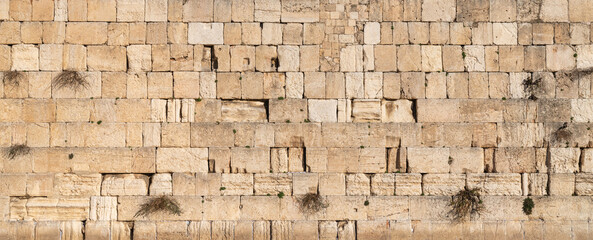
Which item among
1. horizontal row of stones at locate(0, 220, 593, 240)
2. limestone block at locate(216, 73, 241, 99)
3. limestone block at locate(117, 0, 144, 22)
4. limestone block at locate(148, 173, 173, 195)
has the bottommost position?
horizontal row of stones at locate(0, 220, 593, 240)

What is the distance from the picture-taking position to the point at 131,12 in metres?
7.32

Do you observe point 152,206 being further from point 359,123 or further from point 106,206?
point 359,123

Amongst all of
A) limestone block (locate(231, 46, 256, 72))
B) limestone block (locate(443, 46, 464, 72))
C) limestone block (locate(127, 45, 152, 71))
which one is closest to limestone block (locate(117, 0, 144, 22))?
limestone block (locate(127, 45, 152, 71))

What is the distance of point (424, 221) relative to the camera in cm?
723

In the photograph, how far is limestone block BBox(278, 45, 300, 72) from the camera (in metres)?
7.33

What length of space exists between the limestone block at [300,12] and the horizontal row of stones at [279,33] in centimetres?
9

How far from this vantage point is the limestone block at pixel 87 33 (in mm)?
7293

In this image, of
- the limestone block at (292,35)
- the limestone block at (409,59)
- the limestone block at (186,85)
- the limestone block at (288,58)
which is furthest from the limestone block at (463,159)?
the limestone block at (186,85)

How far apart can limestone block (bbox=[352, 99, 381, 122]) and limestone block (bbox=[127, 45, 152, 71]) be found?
126 inches

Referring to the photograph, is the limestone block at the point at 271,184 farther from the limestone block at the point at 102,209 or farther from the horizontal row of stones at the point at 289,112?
the limestone block at the point at 102,209

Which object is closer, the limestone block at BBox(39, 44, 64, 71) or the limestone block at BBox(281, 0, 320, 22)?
the limestone block at BBox(39, 44, 64, 71)

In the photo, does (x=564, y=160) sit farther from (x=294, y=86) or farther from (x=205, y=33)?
(x=205, y=33)

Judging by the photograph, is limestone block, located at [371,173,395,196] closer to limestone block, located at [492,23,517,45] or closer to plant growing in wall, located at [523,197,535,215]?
plant growing in wall, located at [523,197,535,215]

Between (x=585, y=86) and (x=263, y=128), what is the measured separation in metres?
5.03
